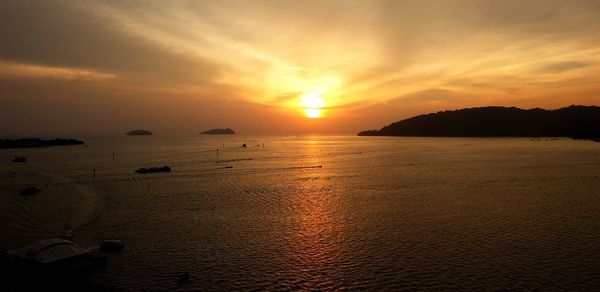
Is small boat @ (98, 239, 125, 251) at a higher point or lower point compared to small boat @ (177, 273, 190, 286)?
higher

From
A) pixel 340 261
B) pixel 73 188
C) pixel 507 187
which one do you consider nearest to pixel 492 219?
pixel 340 261

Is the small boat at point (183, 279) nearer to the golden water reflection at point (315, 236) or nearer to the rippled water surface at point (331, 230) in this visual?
the rippled water surface at point (331, 230)

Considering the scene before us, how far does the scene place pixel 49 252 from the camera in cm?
1875

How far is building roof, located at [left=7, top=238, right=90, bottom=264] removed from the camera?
18.4 meters

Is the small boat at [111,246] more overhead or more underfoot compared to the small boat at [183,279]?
more overhead

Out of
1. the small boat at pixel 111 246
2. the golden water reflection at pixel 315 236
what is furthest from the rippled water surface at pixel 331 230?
the small boat at pixel 111 246

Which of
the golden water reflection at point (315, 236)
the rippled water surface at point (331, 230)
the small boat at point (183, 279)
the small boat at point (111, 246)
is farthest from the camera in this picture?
the small boat at point (111, 246)

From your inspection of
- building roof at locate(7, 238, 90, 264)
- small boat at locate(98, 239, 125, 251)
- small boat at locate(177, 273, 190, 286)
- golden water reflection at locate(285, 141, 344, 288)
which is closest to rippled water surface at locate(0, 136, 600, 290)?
golden water reflection at locate(285, 141, 344, 288)

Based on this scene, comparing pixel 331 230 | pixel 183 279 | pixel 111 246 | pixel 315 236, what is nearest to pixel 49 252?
pixel 111 246

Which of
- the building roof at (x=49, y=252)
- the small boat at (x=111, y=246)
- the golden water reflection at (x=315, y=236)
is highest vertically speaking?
the building roof at (x=49, y=252)

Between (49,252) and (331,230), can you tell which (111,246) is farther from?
(331,230)

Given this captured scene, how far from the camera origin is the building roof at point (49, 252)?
1838cm

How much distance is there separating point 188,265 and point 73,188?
36731 mm

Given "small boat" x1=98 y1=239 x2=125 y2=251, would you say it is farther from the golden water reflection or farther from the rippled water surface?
the golden water reflection
